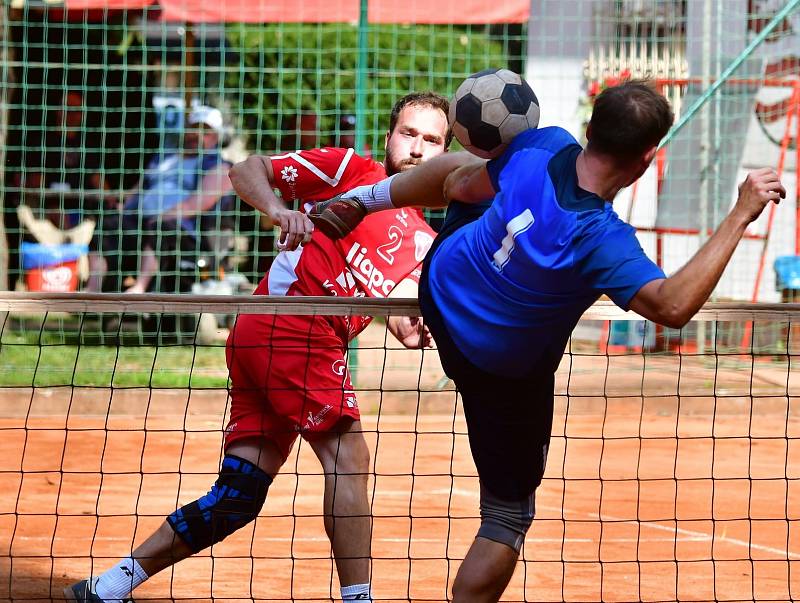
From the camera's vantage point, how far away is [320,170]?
185 inches

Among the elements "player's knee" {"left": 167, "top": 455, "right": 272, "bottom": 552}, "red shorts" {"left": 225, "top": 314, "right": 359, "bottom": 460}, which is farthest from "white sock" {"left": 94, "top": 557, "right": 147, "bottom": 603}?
"red shorts" {"left": 225, "top": 314, "right": 359, "bottom": 460}

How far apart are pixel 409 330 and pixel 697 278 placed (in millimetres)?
1678

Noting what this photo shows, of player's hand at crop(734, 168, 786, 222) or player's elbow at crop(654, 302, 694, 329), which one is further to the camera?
player's hand at crop(734, 168, 786, 222)

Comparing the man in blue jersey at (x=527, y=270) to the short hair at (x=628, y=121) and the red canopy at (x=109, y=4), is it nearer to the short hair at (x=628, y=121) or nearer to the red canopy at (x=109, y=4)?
the short hair at (x=628, y=121)

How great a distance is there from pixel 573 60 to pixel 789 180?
409 centimetres

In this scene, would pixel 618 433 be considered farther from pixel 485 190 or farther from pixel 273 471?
pixel 485 190

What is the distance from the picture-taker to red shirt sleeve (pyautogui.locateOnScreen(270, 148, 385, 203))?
4.65m

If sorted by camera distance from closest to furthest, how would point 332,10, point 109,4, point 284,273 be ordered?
1. point 284,273
2. point 109,4
3. point 332,10

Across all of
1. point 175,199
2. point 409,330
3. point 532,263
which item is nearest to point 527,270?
point 532,263

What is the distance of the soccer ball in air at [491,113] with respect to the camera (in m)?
3.82

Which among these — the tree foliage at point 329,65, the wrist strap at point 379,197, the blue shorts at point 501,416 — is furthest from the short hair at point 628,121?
the tree foliage at point 329,65

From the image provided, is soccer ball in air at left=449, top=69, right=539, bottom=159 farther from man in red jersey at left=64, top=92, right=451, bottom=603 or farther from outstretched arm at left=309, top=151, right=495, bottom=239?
man in red jersey at left=64, top=92, right=451, bottom=603

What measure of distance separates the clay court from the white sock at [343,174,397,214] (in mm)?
776

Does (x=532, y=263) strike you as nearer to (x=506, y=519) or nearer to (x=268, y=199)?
(x=506, y=519)
